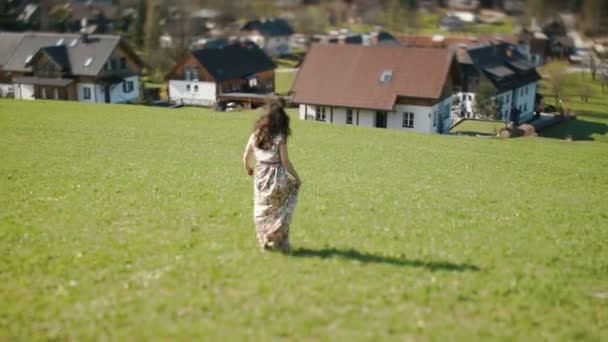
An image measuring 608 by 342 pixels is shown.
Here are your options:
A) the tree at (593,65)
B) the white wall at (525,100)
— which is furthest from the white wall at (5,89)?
the tree at (593,65)

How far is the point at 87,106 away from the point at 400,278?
4177cm

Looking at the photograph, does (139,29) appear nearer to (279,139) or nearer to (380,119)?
(380,119)

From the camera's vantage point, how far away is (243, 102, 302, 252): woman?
413 inches

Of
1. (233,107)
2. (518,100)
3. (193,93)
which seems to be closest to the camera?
(233,107)

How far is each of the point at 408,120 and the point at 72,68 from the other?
35.2m

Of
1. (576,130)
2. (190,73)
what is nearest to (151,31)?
(190,73)

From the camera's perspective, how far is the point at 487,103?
61125mm

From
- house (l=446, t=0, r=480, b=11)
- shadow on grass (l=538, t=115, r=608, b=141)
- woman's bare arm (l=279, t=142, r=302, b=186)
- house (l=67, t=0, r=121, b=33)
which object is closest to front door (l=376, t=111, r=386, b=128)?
shadow on grass (l=538, t=115, r=608, b=141)

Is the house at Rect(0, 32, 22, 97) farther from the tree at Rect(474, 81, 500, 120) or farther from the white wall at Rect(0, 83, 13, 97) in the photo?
the tree at Rect(474, 81, 500, 120)

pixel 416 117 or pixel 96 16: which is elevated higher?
pixel 96 16

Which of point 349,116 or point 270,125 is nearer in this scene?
point 270,125

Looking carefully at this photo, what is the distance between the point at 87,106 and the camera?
A: 46938 millimetres

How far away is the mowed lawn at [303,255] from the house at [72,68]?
143ft

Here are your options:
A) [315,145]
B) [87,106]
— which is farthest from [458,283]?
[87,106]
